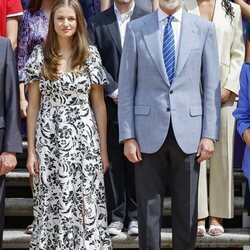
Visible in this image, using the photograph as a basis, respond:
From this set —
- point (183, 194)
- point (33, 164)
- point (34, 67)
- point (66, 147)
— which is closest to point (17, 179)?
point (33, 164)

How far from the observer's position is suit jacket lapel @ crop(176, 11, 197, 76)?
5195 mm

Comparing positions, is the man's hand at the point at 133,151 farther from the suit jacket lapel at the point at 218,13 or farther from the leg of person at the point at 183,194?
the suit jacket lapel at the point at 218,13

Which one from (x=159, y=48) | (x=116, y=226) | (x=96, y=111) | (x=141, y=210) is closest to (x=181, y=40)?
(x=159, y=48)

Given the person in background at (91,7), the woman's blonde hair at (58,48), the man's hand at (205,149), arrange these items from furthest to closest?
1. the person in background at (91,7)
2. the woman's blonde hair at (58,48)
3. the man's hand at (205,149)

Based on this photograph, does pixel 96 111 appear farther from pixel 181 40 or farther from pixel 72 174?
pixel 181 40

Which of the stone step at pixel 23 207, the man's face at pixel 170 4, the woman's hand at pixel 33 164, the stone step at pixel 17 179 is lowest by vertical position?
the stone step at pixel 23 207

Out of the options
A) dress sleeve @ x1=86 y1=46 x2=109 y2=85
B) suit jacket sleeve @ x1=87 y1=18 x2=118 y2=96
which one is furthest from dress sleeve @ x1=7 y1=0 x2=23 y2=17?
dress sleeve @ x1=86 y1=46 x2=109 y2=85

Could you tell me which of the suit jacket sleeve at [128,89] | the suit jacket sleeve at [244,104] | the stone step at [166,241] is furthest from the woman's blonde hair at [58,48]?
the stone step at [166,241]

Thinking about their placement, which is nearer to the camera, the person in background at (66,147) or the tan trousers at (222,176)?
the person in background at (66,147)

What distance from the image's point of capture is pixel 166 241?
5992 millimetres

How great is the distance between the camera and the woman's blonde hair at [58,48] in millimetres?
5406

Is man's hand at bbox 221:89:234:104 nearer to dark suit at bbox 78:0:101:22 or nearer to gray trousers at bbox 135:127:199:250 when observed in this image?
gray trousers at bbox 135:127:199:250

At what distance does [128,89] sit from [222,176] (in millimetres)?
1246

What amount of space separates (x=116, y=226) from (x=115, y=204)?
169 mm
